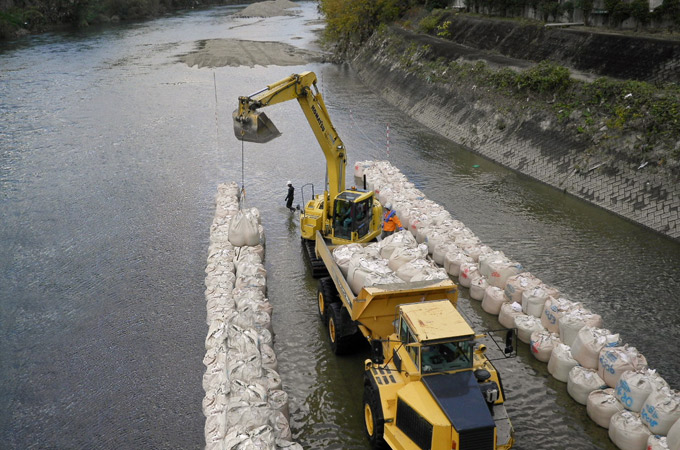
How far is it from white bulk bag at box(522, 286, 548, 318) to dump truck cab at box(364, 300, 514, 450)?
352 centimetres

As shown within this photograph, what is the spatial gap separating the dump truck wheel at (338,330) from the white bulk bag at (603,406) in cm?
434

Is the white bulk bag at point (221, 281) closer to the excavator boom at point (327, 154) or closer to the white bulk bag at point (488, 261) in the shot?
the excavator boom at point (327, 154)

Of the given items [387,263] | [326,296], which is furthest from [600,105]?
[326,296]

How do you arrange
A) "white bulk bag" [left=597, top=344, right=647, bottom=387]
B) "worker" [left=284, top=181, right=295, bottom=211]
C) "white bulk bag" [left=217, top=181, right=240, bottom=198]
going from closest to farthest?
"white bulk bag" [left=597, top=344, right=647, bottom=387] < "white bulk bag" [left=217, top=181, right=240, bottom=198] < "worker" [left=284, top=181, right=295, bottom=211]

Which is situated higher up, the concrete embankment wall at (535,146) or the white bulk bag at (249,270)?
the concrete embankment wall at (535,146)

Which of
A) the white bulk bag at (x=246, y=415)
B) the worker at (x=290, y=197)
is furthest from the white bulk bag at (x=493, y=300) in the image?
the worker at (x=290, y=197)

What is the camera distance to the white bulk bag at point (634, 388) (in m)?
9.12

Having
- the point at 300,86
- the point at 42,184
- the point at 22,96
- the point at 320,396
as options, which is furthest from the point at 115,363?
the point at 22,96

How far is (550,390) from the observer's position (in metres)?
10.6

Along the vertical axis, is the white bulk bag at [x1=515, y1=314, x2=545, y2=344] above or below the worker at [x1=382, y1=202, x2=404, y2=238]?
below

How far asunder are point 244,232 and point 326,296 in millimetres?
3809

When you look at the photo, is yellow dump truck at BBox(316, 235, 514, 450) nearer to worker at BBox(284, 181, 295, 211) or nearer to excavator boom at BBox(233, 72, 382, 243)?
excavator boom at BBox(233, 72, 382, 243)

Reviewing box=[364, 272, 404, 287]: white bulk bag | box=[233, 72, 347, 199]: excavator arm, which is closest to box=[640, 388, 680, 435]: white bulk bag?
box=[364, 272, 404, 287]: white bulk bag

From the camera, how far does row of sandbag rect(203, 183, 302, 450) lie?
8594 mm
